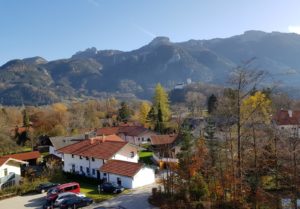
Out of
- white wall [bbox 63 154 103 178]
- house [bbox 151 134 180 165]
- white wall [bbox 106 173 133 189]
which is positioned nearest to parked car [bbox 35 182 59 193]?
white wall [bbox 106 173 133 189]

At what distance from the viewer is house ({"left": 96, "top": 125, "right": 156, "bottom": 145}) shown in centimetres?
8238

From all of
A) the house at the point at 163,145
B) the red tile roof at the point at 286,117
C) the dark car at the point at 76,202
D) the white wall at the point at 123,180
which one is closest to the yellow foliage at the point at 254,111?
the white wall at the point at 123,180

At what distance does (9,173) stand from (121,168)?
54.3 feet

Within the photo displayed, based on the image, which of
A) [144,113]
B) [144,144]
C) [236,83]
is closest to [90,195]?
[236,83]

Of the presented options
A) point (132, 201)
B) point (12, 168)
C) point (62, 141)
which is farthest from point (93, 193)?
point (62, 141)

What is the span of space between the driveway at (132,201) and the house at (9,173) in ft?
60.0

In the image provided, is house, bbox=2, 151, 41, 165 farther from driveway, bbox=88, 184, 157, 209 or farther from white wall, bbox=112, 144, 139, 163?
driveway, bbox=88, 184, 157, 209

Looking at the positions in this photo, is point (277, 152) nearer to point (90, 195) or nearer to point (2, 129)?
point (90, 195)

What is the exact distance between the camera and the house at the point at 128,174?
4347cm

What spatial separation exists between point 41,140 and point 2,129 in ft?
30.2

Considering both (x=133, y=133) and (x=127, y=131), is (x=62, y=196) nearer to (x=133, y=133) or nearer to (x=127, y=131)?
(x=133, y=133)

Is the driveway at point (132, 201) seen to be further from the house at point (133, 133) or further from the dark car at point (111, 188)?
the house at point (133, 133)

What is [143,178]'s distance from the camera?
146 ft

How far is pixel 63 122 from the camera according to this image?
10294 centimetres
